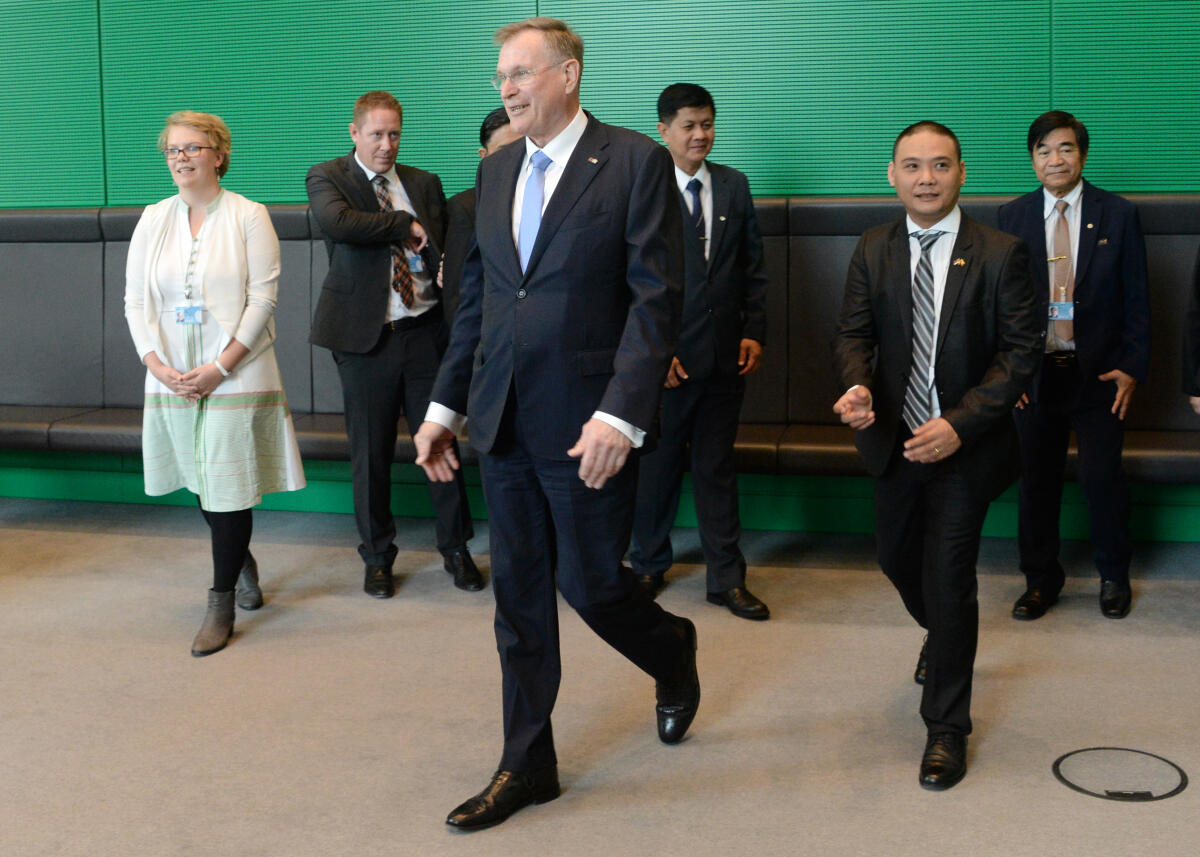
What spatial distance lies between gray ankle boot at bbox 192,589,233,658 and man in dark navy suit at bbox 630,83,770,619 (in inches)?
56.0

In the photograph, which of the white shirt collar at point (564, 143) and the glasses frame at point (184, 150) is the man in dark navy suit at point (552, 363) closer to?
the white shirt collar at point (564, 143)

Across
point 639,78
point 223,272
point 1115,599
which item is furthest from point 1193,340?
point 223,272

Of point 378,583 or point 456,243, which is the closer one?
point 456,243

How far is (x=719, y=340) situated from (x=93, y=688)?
2.19m

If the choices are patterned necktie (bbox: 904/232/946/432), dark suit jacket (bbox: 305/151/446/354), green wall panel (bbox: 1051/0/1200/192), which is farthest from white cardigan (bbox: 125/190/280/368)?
green wall panel (bbox: 1051/0/1200/192)

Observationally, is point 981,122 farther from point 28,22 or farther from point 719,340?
point 28,22

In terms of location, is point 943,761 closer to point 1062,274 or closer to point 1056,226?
point 1062,274

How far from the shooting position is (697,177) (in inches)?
168

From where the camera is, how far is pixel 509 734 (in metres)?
2.88

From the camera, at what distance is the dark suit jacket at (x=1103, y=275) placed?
4137 mm

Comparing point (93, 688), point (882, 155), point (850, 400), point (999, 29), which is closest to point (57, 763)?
point (93, 688)

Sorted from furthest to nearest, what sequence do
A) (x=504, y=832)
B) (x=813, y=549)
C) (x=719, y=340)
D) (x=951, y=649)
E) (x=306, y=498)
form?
(x=306, y=498) < (x=813, y=549) < (x=719, y=340) < (x=951, y=649) < (x=504, y=832)

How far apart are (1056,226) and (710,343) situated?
119 cm

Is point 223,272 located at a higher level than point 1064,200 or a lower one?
lower
